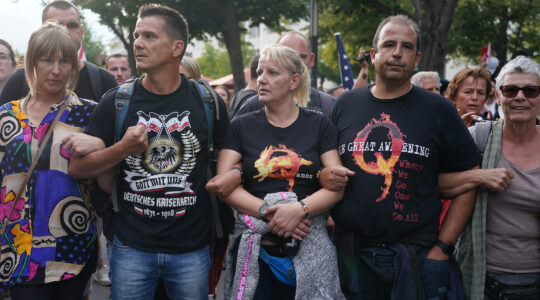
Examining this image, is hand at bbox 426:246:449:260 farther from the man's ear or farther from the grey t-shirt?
the man's ear

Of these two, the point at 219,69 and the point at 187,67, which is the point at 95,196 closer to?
the point at 187,67

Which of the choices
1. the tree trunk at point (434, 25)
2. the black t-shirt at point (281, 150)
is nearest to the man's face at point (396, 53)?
the black t-shirt at point (281, 150)

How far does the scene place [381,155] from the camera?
9.50 feet

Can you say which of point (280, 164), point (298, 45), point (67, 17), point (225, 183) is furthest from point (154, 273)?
point (67, 17)

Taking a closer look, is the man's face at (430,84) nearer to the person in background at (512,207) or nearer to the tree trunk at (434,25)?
the person in background at (512,207)

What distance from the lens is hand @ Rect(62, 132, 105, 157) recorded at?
2.68m

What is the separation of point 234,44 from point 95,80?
13.5 meters

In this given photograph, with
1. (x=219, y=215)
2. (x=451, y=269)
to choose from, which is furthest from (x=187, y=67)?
(x=451, y=269)

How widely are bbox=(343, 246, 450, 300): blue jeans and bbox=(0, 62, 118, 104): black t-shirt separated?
8.05 ft

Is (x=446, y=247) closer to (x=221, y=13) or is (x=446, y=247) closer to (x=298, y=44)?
(x=298, y=44)

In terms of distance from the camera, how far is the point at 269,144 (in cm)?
291

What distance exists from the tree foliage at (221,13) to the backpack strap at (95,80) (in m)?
13.1

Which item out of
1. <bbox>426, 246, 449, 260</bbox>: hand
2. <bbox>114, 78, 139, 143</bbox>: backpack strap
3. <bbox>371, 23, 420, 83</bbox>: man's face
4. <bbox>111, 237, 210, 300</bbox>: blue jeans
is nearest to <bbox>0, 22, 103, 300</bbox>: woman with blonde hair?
<bbox>114, 78, 139, 143</bbox>: backpack strap

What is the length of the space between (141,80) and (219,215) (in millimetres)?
969
